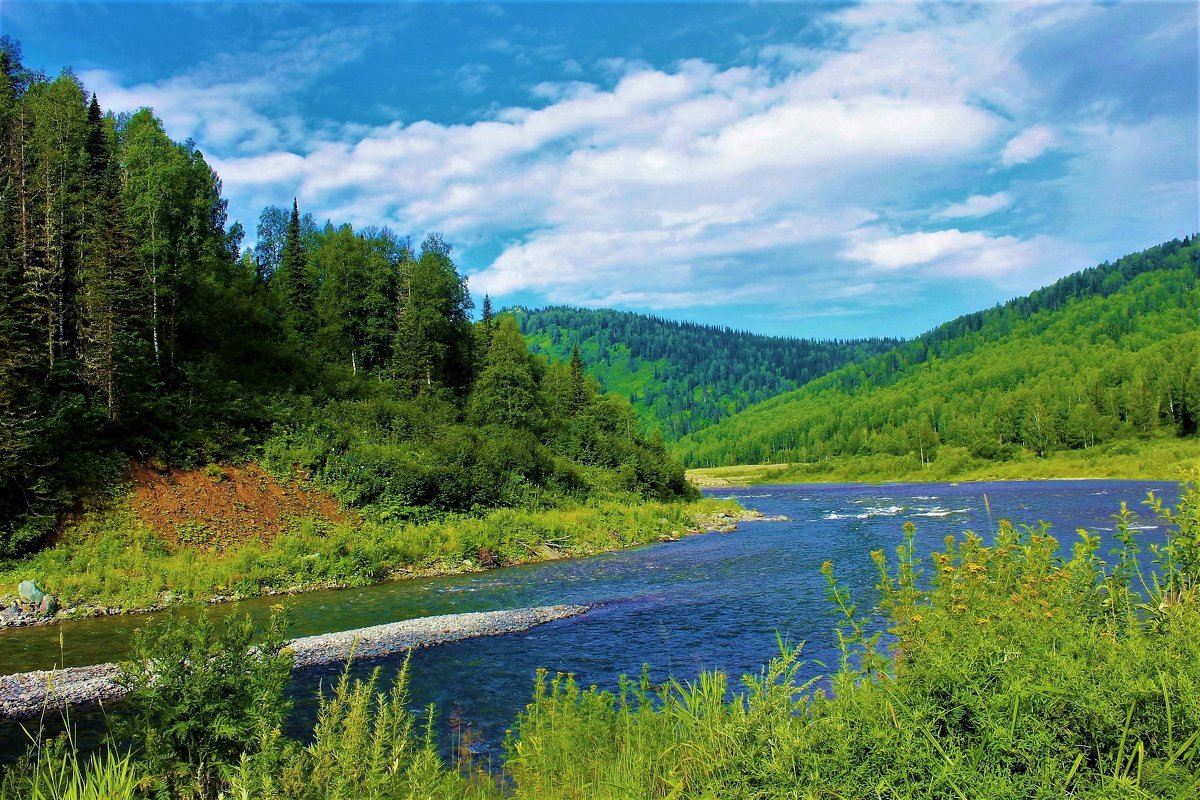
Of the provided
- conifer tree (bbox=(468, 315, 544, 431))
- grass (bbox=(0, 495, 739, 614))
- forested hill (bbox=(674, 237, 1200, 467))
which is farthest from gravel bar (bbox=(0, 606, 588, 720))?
forested hill (bbox=(674, 237, 1200, 467))

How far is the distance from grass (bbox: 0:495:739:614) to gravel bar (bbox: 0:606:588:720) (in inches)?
198

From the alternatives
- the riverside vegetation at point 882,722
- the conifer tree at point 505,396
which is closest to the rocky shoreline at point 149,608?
the riverside vegetation at point 882,722

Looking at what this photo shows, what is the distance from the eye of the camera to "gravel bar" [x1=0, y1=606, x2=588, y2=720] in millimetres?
13697

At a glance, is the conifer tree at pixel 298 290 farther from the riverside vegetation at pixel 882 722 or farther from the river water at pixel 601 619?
the riverside vegetation at pixel 882 722

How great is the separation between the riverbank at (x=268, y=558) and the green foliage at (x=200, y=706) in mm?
12253

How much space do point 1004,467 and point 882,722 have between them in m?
126

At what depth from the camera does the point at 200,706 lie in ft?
24.2

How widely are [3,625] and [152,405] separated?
44.5 ft

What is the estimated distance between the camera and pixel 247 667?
789cm

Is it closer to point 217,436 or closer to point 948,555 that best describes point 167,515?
point 217,436

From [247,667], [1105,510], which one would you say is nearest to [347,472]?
[247,667]

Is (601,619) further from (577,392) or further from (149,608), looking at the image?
(577,392)

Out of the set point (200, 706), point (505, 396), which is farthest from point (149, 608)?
point (505, 396)

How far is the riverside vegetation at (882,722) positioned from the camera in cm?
413
